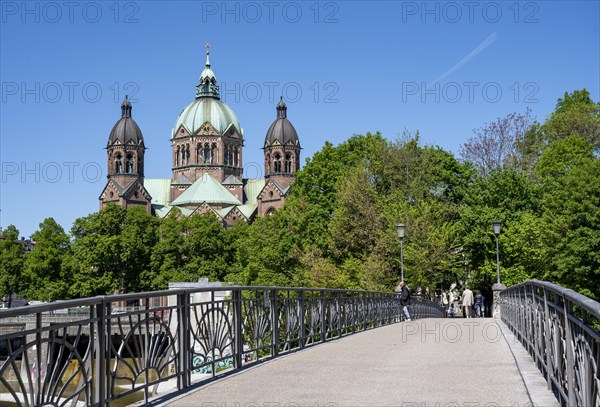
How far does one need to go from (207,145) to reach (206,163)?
112 inches

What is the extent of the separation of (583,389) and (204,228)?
258 ft

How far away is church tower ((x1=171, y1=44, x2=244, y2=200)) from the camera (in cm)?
12344

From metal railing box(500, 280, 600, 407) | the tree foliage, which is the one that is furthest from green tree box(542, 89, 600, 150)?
metal railing box(500, 280, 600, 407)

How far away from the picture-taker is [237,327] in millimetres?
11234

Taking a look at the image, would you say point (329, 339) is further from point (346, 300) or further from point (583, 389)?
point (583, 389)

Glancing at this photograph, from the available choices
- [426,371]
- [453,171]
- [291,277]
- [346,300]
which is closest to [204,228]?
[291,277]

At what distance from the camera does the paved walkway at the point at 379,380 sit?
7.91 m

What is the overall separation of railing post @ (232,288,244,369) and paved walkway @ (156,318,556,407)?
363 millimetres

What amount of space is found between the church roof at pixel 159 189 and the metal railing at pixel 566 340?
12293 cm

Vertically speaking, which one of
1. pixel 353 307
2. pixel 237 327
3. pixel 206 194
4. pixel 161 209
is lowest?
pixel 353 307

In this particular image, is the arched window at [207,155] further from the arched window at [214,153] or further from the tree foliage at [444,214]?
the tree foliage at [444,214]

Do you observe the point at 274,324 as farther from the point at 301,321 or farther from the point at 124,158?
the point at 124,158

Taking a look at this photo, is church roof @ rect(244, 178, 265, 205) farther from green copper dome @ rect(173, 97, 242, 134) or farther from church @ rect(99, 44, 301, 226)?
green copper dome @ rect(173, 97, 242, 134)

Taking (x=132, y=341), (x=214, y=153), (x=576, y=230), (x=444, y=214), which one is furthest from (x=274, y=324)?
(x=214, y=153)
